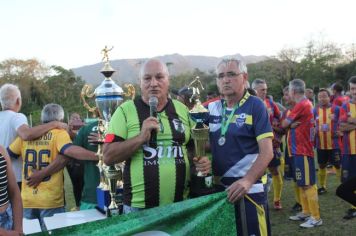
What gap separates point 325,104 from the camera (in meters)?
9.27

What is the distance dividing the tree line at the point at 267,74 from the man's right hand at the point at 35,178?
119ft

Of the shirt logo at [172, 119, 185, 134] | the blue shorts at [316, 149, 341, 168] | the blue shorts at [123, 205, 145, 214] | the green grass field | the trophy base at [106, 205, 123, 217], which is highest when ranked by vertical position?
the shirt logo at [172, 119, 185, 134]

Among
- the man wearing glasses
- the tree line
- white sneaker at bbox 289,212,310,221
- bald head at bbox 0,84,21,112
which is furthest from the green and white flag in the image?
the tree line

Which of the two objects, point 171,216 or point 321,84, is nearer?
point 171,216

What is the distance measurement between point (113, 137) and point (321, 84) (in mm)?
47572

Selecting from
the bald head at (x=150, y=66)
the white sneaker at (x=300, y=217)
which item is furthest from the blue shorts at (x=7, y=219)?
the white sneaker at (x=300, y=217)

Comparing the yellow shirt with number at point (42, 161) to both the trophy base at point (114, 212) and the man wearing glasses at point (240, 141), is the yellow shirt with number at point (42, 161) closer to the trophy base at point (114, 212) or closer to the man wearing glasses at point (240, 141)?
the trophy base at point (114, 212)

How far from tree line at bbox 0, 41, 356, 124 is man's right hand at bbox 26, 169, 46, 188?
119 feet

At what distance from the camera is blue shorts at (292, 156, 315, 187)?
6168 mm

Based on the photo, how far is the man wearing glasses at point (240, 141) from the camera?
3.13 metres

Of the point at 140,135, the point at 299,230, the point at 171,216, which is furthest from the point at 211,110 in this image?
the point at 299,230

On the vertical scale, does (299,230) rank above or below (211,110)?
below

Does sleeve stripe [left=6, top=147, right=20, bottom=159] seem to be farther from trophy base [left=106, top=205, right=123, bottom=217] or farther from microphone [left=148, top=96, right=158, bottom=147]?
microphone [left=148, top=96, right=158, bottom=147]

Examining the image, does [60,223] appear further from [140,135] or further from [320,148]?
[320,148]
